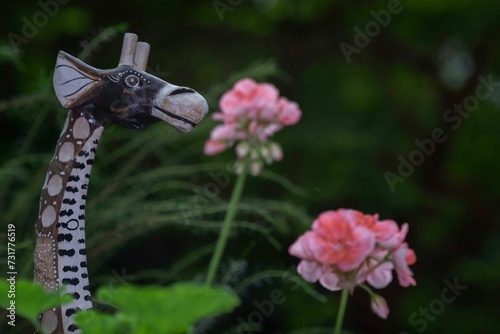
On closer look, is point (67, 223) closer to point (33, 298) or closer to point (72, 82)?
point (72, 82)

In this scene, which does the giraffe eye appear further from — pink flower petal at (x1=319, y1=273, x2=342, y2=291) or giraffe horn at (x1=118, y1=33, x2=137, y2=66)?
pink flower petal at (x1=319, y1=273, x2=342, y2=291)

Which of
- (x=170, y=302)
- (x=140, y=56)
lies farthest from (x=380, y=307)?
(x=140, y=56)

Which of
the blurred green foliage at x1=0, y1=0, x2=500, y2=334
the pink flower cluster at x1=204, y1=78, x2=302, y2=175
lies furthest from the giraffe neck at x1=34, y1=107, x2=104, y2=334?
the blurred green foliage at x1=0, y1=0, x2=500, y2=334

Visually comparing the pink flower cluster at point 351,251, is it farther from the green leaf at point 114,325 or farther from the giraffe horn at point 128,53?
the giraffe horn at point 128,53

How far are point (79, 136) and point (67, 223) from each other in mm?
104

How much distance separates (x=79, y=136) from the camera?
1.03m

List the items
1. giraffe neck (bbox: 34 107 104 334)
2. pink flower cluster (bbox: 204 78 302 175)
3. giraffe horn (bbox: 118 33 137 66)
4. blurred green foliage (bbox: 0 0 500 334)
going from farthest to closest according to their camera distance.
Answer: blurred green foliage (bbox: 0 0 500 334) → giraffe horn (bbox: 118 33 137 66) → giraffe neck (bbox: 34 107 104 334) → pink flower cluster (bbox: 204 78 302 175)

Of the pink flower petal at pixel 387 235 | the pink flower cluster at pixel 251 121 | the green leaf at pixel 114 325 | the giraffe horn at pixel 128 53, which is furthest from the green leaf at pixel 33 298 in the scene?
the giraffe horn at pixel 128 53

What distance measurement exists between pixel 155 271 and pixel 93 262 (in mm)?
125

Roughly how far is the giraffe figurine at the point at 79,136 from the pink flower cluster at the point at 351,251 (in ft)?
0.75

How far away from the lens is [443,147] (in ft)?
11.6

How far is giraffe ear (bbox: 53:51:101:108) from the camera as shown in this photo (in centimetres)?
102

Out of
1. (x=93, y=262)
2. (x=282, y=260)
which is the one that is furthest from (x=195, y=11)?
(x=93, y=262)

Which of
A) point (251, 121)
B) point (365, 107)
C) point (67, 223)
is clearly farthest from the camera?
point (365, 107)
